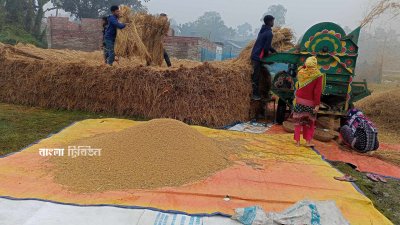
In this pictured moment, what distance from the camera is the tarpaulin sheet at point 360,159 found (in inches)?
168

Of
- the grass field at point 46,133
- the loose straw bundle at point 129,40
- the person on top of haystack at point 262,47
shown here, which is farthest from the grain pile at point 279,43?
the grass field at point 46,133

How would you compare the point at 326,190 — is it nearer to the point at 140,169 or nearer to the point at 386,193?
the point at 386,193

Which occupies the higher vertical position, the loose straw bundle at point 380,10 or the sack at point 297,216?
the loose straw bundle at point 380,10

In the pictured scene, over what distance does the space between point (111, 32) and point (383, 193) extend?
4.97m

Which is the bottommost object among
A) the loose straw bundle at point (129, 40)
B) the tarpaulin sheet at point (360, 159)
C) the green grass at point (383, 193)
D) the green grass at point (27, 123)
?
the green grass at point (383, 193)

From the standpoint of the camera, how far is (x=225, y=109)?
605cm

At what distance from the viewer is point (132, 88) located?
593 cm

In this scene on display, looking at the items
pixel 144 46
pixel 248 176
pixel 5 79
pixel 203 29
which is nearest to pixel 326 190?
pixel 248 176

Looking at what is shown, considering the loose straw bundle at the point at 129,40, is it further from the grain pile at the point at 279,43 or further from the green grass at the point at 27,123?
the grain pile at the point at 279,43

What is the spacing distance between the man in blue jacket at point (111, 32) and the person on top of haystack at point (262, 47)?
92.2 inches

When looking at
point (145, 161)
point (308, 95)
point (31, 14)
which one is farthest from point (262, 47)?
point (31, 14)

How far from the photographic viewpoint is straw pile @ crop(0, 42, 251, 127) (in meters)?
5.79

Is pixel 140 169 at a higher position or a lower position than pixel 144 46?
lower

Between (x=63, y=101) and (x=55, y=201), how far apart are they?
394cm
